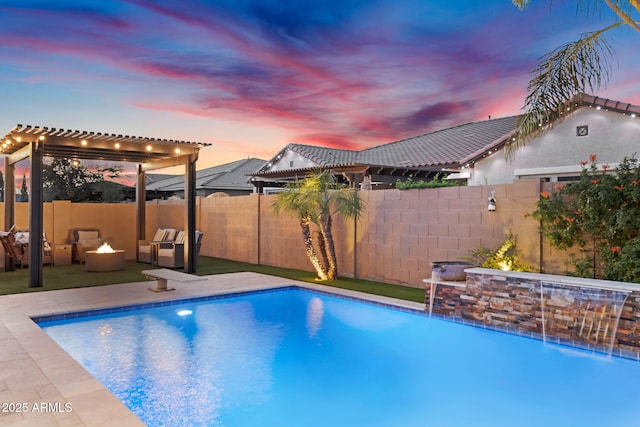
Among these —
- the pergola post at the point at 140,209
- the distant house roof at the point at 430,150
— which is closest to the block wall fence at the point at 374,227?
the pergola post at the point at 140,209

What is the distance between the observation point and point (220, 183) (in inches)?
1081

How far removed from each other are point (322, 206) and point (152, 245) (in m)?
5.69

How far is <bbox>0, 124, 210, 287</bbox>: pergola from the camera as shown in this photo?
958cm

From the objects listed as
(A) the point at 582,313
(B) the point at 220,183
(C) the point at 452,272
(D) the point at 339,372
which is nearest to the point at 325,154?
(B) the point at 220,183

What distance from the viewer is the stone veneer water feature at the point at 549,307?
224 inches

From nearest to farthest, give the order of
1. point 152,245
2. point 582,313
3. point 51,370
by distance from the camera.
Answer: point 51,370 → point 582,313 → point 152,245

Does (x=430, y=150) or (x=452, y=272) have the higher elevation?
(x=430, y=150)

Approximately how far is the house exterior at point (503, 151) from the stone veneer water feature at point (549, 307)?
3050mm

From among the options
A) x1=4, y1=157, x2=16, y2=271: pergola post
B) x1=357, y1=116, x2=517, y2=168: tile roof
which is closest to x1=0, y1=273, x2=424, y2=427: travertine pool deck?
x1=4, y1=157, x2=16, y2=271: pergola post

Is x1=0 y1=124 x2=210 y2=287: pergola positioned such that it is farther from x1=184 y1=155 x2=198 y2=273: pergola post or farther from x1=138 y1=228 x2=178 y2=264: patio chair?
x1=138 y1=228 x2=178 y2=264: patio chair

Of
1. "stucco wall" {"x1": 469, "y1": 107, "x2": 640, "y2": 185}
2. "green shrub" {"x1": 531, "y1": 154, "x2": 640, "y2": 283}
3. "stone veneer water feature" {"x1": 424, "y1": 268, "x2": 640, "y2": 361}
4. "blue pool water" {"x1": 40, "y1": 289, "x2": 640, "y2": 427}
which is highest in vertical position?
"stucco wall" {"x1": 469, "y1": 107, "x2": 640, "y2": 185}

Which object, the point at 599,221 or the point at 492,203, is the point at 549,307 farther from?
the point at 492,203

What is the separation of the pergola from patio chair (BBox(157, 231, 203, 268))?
0.64 metres

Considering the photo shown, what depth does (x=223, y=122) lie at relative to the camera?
17.3 meters
